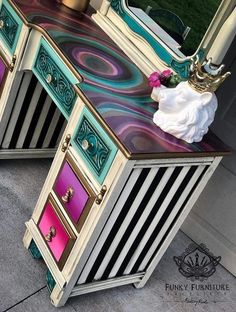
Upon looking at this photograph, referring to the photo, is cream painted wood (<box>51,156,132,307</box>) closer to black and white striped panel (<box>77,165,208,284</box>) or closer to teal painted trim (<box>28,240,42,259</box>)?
black and white striped panel (<box>77,165,208,284</box>)

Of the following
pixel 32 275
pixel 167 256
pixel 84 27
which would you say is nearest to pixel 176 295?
pixel 167 256

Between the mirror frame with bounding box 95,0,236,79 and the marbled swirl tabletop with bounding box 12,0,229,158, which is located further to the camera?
the mirror frame with bounding box 95,0,236,79

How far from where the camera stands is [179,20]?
1677 mm

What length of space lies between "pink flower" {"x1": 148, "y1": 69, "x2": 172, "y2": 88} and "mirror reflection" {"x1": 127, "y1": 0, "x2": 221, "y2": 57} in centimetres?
11

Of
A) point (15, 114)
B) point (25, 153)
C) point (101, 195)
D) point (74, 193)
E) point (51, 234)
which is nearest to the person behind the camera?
point (101, 195)

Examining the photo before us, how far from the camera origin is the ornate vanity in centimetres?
138

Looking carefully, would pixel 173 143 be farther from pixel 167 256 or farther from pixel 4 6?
pixel 4 6

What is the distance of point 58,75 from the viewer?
164cm

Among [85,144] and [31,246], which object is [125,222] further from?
[31,246]

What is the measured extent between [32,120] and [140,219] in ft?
2.69

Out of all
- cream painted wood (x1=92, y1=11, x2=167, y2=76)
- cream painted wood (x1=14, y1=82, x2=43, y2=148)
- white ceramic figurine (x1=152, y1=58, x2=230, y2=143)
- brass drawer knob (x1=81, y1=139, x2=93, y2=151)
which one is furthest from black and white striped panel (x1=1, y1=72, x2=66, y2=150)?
white ceramic figurine (x1=152, y1=58, x2=230, y2=143)

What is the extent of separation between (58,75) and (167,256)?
94cm

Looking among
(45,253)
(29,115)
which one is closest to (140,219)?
(45,253)

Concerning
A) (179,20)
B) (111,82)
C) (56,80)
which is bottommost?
(56,80)
